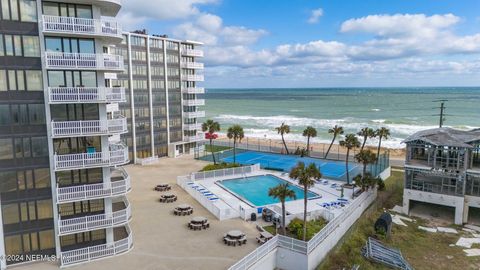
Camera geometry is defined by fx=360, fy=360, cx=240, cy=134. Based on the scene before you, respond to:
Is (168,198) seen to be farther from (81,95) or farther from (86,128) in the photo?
(81,95)

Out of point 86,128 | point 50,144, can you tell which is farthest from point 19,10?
point 50,144

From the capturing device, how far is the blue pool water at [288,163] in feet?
149

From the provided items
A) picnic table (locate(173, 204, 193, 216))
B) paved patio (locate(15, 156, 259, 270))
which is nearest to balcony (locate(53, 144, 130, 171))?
paved patio (locate(15, 156, 259, 270))

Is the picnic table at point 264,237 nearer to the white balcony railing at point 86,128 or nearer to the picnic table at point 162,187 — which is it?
the white balcony railing at point 86,128

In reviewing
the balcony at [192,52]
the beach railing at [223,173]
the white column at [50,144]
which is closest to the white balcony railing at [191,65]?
the balcony at [192,52]

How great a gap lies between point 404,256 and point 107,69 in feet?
78.6

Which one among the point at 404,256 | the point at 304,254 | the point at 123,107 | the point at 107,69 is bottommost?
the point at 404,256

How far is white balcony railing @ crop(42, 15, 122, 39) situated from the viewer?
66.8 feet

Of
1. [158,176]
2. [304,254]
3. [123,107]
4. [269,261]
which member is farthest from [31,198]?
[123,107]

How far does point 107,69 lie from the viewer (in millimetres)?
22234

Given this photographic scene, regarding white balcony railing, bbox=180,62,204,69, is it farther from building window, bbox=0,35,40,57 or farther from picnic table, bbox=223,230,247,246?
picnic table, bbox=223,230,247,246

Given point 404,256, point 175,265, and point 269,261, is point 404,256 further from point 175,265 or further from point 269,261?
point 175,265

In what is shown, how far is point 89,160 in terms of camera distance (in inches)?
870

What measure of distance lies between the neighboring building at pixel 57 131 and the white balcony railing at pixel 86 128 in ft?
0.18
